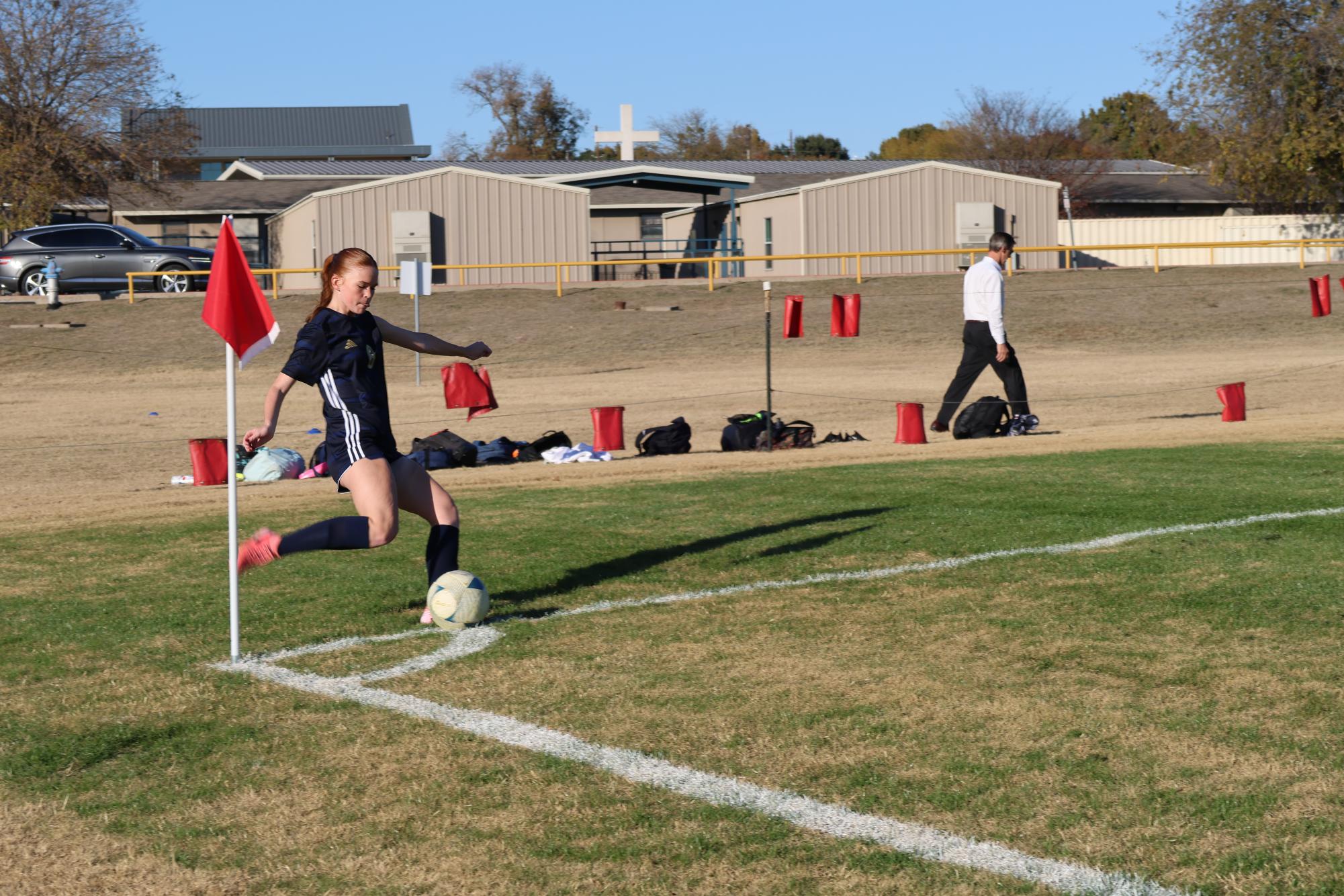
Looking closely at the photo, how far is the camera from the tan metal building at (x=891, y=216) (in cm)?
4434

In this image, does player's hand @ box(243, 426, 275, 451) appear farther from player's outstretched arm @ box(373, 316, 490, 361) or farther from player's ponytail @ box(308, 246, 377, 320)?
player's outstretched arm @ box(373, 316, 490, 361)

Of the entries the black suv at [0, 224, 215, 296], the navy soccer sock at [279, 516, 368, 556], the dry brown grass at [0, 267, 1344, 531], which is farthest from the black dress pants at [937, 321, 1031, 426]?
the black suv at [0, 224, 215, 296]

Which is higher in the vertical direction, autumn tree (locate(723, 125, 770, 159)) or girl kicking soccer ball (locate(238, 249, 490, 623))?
autumn tree (locate(723, 125, 770, 159))

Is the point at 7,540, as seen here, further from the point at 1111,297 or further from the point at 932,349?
the point at 1111,297

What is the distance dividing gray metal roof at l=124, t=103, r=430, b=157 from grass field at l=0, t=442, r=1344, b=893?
267ft

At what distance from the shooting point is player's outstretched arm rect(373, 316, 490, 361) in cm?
697

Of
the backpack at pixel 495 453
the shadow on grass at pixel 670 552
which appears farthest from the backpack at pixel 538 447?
the shadow on grass at pixel 670 552

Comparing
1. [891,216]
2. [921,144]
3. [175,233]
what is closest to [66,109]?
[175,233]

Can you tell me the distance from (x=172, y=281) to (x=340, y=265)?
31.6 meters

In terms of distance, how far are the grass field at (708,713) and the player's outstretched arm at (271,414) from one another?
34.1 inches

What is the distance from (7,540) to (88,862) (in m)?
6.70

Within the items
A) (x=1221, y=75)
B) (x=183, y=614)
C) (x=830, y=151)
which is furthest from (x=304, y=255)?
(x=830, y=151)

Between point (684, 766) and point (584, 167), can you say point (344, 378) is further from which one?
point (584, 167)

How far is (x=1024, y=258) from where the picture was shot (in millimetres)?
46281
